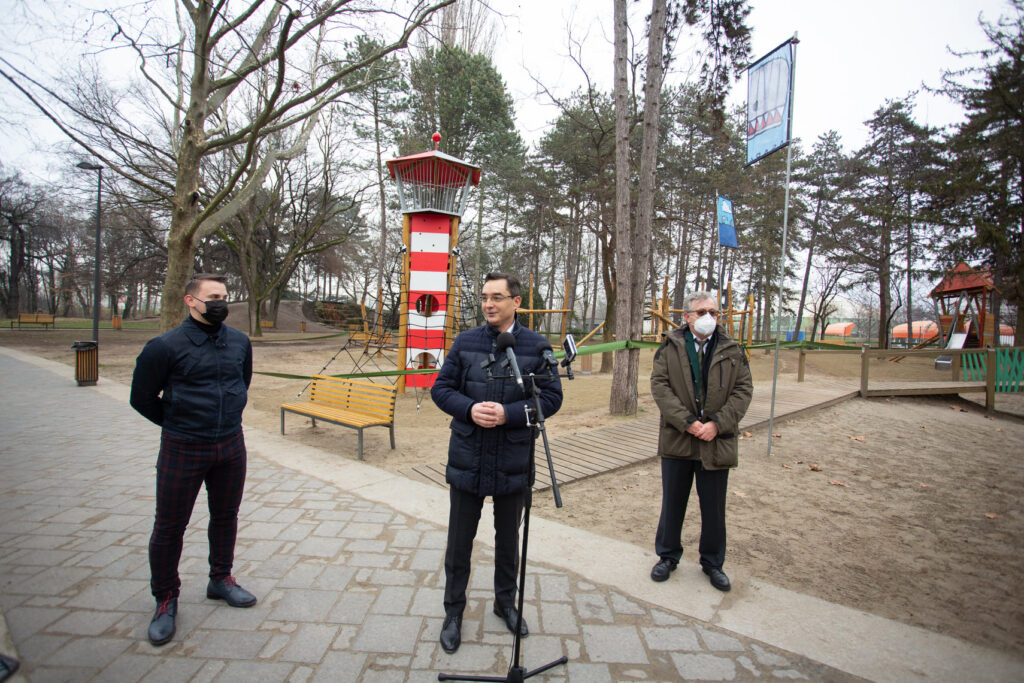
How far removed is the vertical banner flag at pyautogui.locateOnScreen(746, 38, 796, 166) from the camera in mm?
6059

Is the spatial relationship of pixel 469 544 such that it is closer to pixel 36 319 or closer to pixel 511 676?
pixel 511 676

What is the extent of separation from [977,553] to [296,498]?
5.45m

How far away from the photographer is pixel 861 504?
465cm

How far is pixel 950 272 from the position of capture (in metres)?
17.5

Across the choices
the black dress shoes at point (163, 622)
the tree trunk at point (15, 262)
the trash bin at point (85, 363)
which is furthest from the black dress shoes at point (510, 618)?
the tree trunk at point (15, 262)

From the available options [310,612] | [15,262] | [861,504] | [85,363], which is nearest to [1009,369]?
[861,504]

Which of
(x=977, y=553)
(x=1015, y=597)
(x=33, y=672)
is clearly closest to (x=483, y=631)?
(x=33, y=672)

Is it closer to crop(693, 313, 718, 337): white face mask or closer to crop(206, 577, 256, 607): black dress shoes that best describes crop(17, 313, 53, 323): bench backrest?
crop(206, 577, 256, 607): black dress shoes

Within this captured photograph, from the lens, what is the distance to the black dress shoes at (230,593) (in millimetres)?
2785

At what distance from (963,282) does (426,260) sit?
2068 centimetres

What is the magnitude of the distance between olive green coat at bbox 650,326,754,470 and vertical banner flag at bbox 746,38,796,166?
4212 millimetres

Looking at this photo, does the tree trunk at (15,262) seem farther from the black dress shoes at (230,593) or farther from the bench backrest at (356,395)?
the black dress shoes at (230,593)

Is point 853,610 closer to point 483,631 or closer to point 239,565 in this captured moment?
point 483,631

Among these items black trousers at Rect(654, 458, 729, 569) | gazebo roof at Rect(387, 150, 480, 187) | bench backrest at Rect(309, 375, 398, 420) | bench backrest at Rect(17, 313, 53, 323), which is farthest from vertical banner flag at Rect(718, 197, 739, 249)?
bench backrest at Rect(17, 313, 53, 323)
